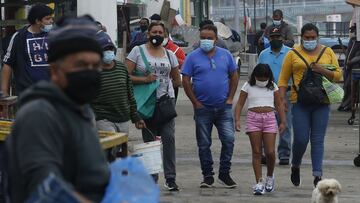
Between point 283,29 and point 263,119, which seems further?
point 283,29

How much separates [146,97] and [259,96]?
4.27ft

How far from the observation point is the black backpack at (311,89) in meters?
10.4

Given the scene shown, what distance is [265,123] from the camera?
10.5 m

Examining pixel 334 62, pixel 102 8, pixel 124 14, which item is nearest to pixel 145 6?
pixel 124 14

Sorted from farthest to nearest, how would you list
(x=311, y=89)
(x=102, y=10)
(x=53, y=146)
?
(x=102, y=10), (x=311, y=89), (x=53, y=146)

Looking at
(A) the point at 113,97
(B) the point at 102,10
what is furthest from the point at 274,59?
(B) the point at 102,10

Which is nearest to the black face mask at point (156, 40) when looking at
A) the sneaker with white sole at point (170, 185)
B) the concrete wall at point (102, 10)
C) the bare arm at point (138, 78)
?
the bare arm at point (138, 78)

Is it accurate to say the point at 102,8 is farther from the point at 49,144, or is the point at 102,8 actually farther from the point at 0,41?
the point at 49,144

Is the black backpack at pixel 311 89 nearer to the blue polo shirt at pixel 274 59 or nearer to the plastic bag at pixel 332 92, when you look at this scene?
the plastic bag at pixel 332 92

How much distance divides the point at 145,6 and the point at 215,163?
25224 millimetres

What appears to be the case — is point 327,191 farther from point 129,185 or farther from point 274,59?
point 129,185

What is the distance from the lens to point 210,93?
1061 cm

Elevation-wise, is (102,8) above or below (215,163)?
above

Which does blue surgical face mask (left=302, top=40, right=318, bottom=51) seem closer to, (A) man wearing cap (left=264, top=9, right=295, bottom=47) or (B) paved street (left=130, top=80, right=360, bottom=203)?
(B) paved street (left=130, top=80, right=360, bottom=203)
